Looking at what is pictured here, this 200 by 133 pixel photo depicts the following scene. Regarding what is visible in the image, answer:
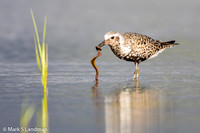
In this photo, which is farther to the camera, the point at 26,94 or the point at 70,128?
the point at 26,94

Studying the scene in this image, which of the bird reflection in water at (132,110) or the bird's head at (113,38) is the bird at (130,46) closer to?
the bird's head at (113,38)

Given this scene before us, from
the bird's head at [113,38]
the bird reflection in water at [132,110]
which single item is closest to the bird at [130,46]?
the bird's head at [113,38]

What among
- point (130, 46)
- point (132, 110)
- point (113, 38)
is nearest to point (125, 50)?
point (130, 46)

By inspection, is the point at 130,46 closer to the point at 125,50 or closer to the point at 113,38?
the point at 125,50

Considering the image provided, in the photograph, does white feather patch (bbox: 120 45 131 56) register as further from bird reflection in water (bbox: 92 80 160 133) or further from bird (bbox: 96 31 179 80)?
bird reflection in water (bbox: 92 80 160 133)

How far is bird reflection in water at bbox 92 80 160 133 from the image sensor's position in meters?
6.25

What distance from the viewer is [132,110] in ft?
24.1

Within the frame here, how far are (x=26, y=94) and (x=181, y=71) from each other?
5107 millimetres

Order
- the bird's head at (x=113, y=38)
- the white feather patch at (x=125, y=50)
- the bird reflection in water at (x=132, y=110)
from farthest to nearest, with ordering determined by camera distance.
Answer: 1. the white feather patch at (x=125, y=50)
2. the bird's head at (x=113, y=38)
3. the bird reflection in water at (x=132, y=110)

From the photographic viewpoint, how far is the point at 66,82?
10.6m

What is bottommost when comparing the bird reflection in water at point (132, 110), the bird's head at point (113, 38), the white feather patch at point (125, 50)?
the bird reflection in water at point (132, 110)

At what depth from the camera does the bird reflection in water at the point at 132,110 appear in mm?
6250

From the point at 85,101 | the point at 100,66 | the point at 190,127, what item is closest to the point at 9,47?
the point at 100,66

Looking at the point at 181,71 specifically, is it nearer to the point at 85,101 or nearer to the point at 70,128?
the point at 85,101
